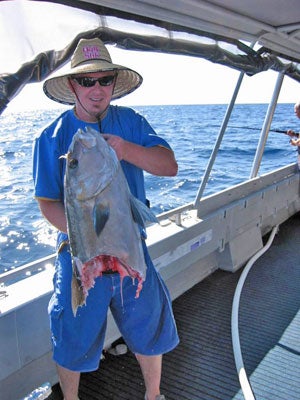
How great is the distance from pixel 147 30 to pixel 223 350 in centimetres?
246

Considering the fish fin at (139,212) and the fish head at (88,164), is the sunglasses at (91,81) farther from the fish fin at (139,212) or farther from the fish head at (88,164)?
the fish fin at (139,212)

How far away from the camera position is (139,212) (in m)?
1.81

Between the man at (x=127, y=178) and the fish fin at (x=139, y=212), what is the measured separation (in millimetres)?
186

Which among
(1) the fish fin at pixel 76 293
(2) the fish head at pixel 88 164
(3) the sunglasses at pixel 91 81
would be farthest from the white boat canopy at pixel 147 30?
(1) the fish fin at pixel 76 293

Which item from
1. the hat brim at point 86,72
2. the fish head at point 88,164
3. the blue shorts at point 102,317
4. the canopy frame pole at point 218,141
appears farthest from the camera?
the canopy frame pole at point 218,141

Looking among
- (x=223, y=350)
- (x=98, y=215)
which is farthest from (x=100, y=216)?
(x=223, y=350)

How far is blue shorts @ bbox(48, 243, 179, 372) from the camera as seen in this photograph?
2.02 metres

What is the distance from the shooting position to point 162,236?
343 cm

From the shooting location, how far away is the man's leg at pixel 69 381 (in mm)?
2156

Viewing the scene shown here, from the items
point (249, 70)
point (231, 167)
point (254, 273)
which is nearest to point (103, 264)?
point (249, 70)

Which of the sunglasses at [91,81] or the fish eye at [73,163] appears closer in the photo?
the fish eye at [73,163]

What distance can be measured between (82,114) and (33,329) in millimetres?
1355

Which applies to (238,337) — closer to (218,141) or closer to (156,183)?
(218,141)

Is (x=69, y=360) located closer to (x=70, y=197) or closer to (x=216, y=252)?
(x=70, y=197)
